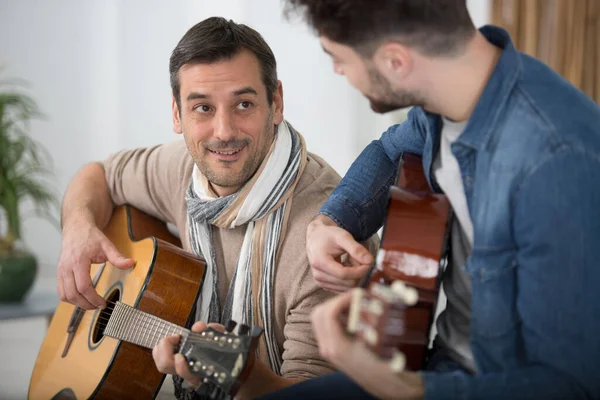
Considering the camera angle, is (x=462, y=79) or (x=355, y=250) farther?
(x=355, y=250)

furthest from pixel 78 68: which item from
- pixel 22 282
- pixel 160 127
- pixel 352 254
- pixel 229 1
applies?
pixel 352 254

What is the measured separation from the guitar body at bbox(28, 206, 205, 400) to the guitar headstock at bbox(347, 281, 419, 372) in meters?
0.80

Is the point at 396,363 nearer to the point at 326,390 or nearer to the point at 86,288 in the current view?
the point at 326,390

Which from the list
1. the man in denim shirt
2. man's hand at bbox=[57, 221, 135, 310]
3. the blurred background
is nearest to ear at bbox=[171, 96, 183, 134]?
man's hand at bbox=[57, 221, 135, 310]

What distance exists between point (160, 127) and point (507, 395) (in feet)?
12.7

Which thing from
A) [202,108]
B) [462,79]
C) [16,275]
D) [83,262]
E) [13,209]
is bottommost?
[16,275]

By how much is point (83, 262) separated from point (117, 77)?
3.28 meters

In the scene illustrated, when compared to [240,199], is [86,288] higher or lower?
lower

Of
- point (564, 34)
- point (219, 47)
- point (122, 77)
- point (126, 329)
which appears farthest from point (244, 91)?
point (122, 77)

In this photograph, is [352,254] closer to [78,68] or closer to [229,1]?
[229,1]

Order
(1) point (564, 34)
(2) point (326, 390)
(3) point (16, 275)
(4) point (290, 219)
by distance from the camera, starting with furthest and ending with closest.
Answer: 1. (1) point (564, 34)
2. (3) point (16, 275)
3. (4) point (290, 219)
4. (2) point (326, 390)

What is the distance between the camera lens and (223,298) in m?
1.83

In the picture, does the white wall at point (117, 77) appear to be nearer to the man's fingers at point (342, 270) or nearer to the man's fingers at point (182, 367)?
the man's fingers at point (342, 270)

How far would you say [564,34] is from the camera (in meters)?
3.33
